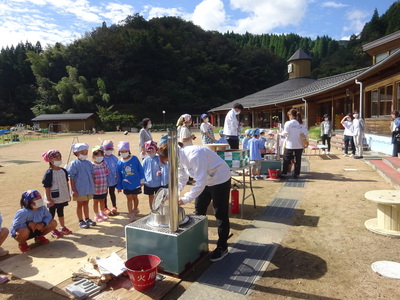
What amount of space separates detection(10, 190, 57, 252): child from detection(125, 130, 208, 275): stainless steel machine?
1.67 metres

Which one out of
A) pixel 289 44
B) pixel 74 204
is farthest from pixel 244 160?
pixel 289 44

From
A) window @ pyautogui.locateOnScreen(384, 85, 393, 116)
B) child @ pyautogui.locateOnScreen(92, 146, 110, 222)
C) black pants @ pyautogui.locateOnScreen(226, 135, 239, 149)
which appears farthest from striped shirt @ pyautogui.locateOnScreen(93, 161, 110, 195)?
window @ pyautogui.locateOnScreen(384, 85, 393, 116)

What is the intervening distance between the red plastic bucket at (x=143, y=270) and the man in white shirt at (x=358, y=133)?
9885 mm

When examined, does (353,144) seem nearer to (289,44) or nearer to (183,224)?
(183,224)

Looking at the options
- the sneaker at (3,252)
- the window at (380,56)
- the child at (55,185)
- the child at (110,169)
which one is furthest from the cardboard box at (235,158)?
the window at (380,56)

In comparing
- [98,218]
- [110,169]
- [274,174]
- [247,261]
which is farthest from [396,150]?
[98,218]

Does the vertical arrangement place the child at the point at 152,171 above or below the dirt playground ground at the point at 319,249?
above

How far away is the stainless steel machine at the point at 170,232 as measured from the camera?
302 centimetres

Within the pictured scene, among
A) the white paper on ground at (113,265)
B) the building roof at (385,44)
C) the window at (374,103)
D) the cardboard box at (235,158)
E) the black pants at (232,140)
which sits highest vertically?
the building roof at (385,44)

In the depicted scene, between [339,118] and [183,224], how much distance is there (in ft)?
57.5

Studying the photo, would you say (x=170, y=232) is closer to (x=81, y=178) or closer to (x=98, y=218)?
(x=81, y=178)

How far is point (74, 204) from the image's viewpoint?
6.56 metres

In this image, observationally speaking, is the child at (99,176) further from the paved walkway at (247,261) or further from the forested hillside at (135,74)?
the forested hillside at (135,74)

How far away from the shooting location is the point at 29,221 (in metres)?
4.05
